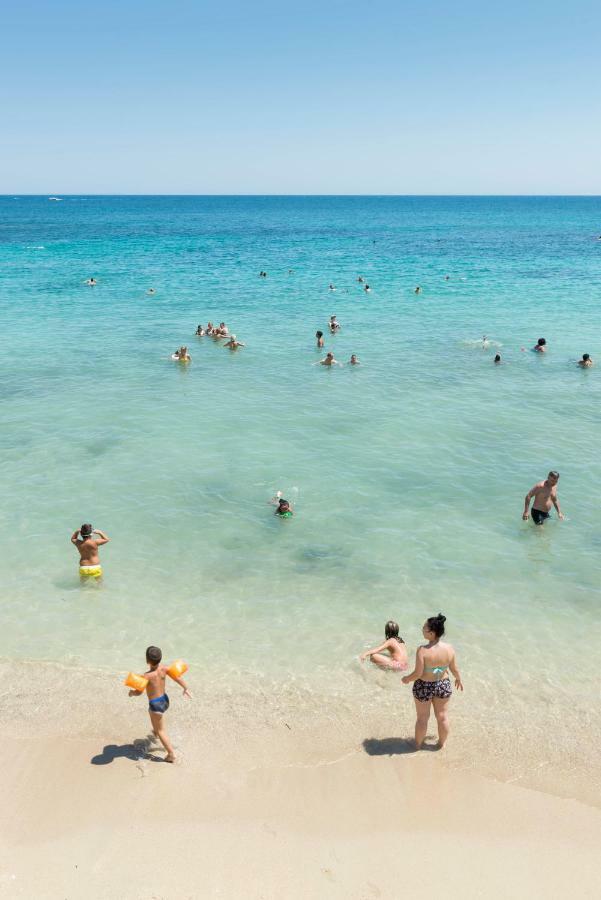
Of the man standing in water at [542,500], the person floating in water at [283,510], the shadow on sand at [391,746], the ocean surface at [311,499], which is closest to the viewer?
the shadow on sand at [391,746]

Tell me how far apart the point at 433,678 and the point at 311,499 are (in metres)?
8.01

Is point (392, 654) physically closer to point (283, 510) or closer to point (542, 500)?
point (283, 510)

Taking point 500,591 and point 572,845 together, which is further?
point 500,591

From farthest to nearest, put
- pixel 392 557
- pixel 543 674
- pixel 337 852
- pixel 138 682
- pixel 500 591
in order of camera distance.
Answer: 1. pixel 392 557
2. pixel 500 591
3. pixel 543 674
4. pixel 138 682
5. pixel 337 852

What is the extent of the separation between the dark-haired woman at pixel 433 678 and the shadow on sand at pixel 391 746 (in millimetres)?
113

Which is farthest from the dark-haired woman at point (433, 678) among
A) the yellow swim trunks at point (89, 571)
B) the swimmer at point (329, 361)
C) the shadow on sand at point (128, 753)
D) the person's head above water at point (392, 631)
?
the swimmer at point (329, 361)

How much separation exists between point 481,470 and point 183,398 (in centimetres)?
1137

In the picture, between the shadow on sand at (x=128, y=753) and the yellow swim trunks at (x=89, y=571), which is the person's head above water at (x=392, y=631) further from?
the yellow swim trunks at (x=89, y=571)

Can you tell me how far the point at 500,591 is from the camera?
40.1 feet

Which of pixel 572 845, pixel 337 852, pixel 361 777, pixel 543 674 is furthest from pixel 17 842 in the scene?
pixel 543 674

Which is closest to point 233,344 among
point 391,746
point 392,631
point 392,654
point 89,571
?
point 89,571

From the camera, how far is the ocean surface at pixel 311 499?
413 inches

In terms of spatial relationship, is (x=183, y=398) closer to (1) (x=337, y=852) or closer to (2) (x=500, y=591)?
(2) (x=500, y=591)

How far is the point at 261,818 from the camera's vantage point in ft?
24.5
